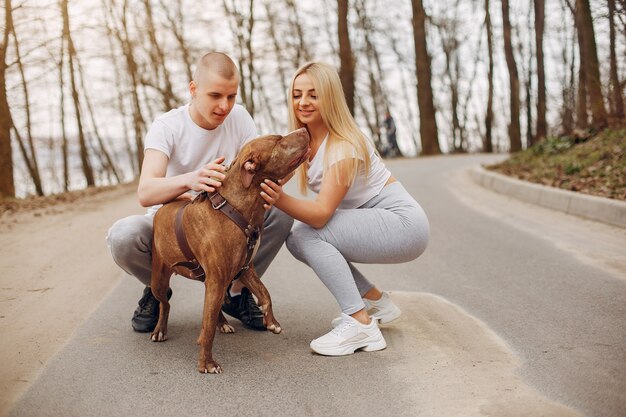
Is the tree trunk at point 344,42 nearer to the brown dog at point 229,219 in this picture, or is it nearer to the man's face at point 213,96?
the man's face at point 213,96

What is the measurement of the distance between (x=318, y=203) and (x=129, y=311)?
1988mm

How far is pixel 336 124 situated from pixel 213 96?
810mm

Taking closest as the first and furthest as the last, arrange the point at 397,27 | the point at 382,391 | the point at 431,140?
the point at 382,391
the point at 431,140
the point at 397,27

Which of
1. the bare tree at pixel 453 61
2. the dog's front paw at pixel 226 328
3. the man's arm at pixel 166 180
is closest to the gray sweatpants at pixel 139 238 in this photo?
the man's arm at pixel 166 180

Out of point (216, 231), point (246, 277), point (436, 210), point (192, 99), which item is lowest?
point (436, 210)

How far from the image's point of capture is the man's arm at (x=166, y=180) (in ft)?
11.6

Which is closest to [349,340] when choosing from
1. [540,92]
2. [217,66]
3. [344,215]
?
[344,215]

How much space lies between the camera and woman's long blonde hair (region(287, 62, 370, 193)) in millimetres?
4027

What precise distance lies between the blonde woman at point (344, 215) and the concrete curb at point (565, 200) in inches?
168

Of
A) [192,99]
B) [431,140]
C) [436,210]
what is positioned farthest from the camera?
[431,140]

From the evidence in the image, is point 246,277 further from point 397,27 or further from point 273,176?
point 397,27

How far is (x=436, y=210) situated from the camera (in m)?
9.81

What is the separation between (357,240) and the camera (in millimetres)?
4102

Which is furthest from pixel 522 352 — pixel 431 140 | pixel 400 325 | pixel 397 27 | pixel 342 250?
pixel 397 27
